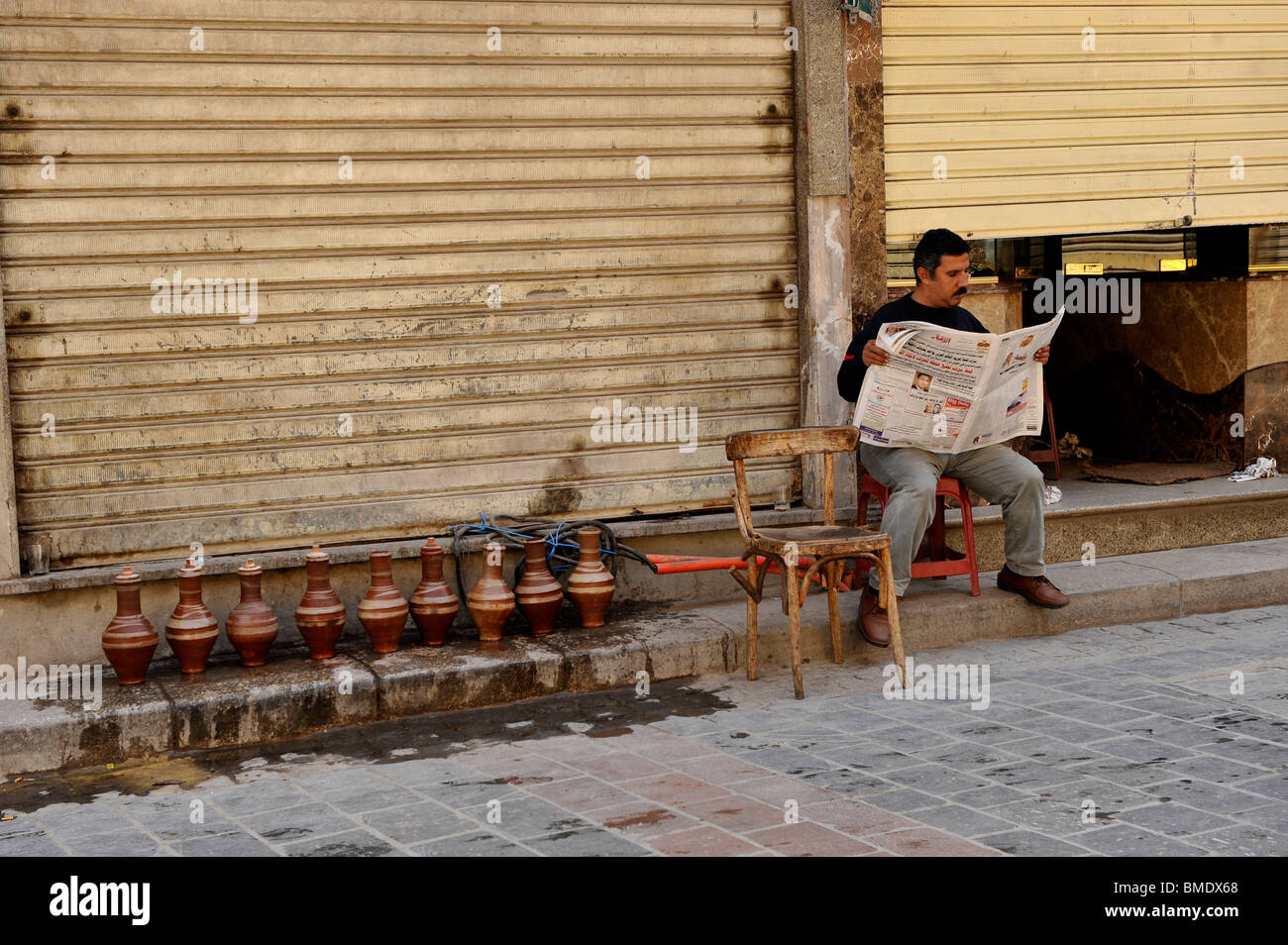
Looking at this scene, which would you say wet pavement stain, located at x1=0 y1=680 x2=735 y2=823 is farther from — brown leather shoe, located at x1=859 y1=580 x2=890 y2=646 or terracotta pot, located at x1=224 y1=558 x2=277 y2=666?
brown leather shoe, located at x1=859 y1=580 x2=890 y2=646

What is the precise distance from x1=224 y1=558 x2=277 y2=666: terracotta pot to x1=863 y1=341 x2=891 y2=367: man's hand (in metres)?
2.83

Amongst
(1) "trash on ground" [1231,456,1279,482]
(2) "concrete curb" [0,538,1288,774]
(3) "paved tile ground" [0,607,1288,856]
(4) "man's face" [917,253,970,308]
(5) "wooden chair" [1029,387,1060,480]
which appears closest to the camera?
(3) "paved tile ground" [0,607,1288,856]

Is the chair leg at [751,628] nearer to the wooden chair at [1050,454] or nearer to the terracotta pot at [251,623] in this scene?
the terracotta pot at [251,623]

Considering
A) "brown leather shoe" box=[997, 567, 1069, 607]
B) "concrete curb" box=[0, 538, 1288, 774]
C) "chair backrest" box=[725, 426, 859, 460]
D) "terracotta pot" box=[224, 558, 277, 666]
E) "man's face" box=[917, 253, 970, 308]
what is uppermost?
"man's face" box=[917, 253, 970, 308]

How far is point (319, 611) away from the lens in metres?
6.31

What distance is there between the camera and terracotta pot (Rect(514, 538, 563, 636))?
22.0 feet

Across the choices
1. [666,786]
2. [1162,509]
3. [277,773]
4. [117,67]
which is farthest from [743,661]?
[117,67]

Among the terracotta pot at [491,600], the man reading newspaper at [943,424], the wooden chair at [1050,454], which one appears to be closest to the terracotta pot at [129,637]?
the terracotta pot at [491,600]

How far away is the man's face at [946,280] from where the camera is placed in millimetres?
6953

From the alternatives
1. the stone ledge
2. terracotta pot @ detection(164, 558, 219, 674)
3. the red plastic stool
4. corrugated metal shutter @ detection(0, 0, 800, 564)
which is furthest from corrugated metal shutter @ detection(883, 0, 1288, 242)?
terracotta pot @ detection(164, 558, 219, 674)

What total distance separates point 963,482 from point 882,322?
0.88 meters

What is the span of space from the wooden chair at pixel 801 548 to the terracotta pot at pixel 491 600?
102 cm

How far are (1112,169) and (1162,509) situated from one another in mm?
1947

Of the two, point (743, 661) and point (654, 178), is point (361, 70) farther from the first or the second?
point (743, 661)
